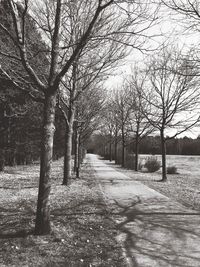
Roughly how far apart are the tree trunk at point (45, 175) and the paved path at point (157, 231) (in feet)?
4.97

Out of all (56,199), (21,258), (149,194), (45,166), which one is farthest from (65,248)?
(149,194)

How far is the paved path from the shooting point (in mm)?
4652

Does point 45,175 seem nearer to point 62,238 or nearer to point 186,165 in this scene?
point 62,238

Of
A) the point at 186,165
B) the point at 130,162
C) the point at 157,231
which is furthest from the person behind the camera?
the point at 186,165

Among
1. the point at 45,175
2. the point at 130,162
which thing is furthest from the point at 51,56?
the point at 130,162

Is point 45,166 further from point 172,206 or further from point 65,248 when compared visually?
point 172,206

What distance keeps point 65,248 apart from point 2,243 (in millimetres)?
1084

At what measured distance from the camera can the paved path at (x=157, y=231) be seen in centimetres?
465

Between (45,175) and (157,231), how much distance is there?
8.68 ft

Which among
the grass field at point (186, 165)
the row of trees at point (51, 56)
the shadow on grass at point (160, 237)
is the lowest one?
the shadow on grass at point (160, 237)

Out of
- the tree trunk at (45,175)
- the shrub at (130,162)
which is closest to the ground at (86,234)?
the tree trunk at (45,175)

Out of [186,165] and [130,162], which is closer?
[130,162]

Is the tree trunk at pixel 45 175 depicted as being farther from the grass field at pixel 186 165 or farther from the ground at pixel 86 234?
the grass field at pixel 186 165

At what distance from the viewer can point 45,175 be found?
576cm
